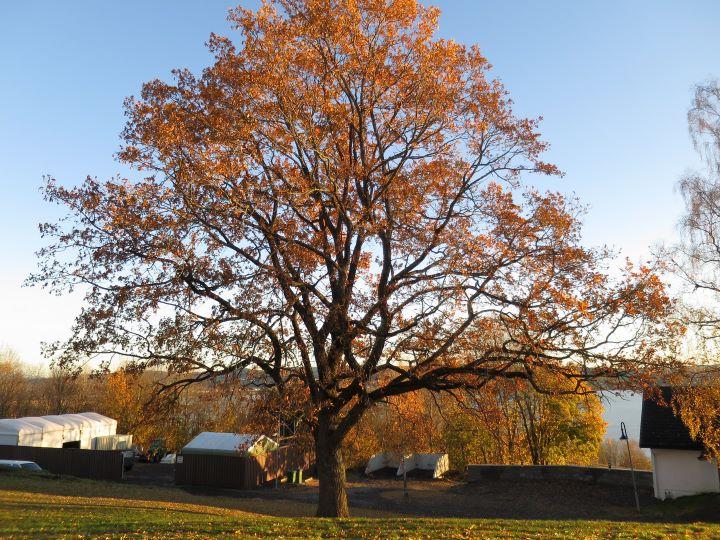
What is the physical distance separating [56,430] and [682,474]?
3340cm

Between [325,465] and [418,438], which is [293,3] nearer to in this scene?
[325,465]

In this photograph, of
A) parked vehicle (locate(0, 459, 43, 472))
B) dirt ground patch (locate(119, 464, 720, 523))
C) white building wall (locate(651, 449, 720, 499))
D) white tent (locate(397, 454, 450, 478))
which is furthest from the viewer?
white tent (locate(397, 454, 450, 478))

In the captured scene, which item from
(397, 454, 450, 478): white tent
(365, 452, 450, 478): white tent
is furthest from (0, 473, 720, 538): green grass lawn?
(397, 454, 450, 478): white tent

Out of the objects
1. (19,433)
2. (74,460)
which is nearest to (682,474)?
(74,460)

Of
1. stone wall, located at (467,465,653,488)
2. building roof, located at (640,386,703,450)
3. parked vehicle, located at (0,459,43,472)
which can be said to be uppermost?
building roof, located at (640,386,703,450)

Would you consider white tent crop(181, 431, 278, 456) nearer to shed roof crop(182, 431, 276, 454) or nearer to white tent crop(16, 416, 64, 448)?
shed roof crop(182, 431, 276, 454)

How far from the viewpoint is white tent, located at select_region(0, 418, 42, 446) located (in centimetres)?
2897

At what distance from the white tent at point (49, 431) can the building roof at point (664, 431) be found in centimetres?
3207

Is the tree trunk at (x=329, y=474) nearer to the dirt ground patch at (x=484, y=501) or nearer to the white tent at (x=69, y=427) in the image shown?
the dirt ground patch at (x=484, y=501)

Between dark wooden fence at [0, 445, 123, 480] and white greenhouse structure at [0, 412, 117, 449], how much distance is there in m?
0.68

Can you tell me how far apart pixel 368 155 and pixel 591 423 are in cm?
2828

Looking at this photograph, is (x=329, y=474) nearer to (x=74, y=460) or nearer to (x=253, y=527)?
(x=253, y=527)

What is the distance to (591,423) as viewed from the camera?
33.7m

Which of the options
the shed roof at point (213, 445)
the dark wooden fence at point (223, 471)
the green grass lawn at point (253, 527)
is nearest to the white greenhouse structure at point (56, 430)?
the dark wooden fence at point (223, 471)
